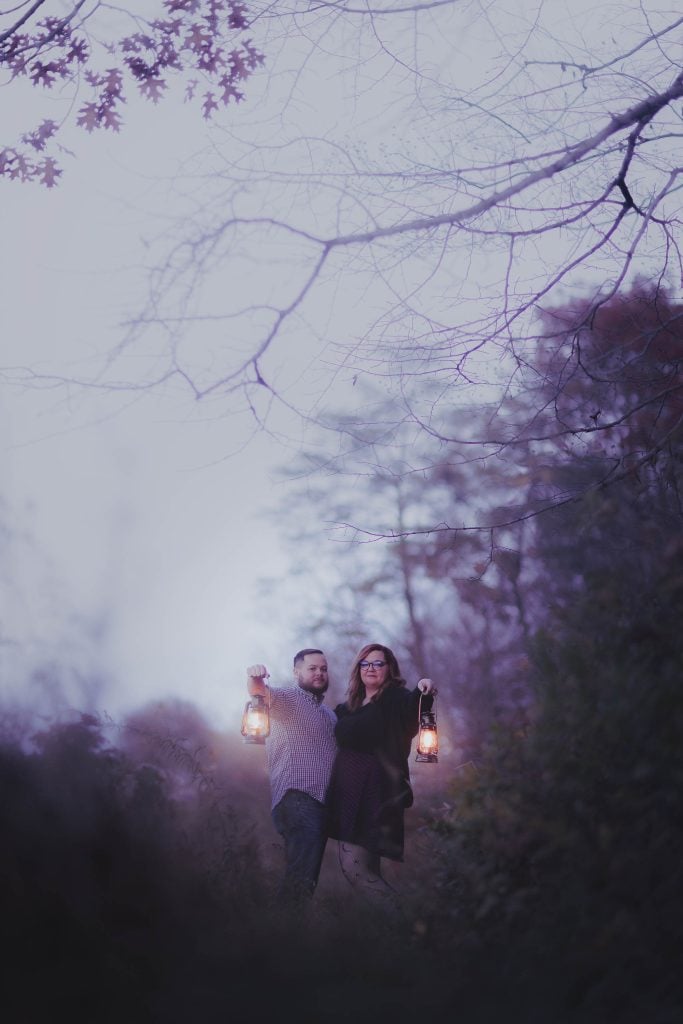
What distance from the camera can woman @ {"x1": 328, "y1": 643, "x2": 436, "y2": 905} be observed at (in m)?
5.75

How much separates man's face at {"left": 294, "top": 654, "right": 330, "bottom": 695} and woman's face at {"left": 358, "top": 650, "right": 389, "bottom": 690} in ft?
0.87

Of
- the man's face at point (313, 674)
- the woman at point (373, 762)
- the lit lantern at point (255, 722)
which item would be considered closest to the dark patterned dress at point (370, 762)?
the woman at point (373, 762)

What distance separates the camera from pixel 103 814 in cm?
441

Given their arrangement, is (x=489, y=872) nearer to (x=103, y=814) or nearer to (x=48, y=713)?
(x=103, y=814)

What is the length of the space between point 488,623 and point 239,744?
9.49 ft

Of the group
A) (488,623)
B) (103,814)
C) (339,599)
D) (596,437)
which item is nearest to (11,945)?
(103,814)

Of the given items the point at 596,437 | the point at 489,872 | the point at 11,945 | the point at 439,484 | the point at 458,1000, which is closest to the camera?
the point at 11,945

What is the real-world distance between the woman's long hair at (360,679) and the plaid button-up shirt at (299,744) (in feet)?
0.67

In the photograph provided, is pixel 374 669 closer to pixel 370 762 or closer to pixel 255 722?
pixel 370 762

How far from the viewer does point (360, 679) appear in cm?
614

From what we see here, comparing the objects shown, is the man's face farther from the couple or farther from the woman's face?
the woman's face

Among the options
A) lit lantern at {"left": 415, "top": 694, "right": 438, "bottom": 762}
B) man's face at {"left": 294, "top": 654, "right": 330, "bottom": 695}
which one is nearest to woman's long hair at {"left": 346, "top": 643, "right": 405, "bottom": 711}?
man's face at {"left": 294, "top": 654, "right": 330, "bottom": 695}

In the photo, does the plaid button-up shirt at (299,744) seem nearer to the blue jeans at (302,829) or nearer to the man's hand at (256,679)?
the blue jeans at (302,829)

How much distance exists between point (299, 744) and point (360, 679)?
525 millimetres
